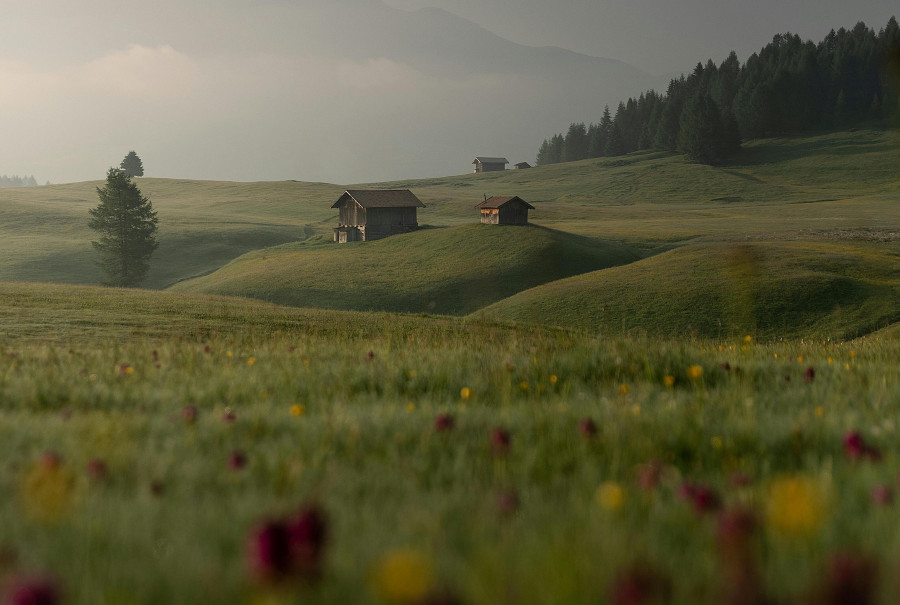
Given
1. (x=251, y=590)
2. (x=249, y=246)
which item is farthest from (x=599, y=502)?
(x=249, y=246)

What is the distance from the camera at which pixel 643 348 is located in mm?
8438

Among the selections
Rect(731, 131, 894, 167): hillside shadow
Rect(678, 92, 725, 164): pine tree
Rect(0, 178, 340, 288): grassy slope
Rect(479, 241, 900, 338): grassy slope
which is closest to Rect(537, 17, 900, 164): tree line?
Rect(678, 92, 725, 164): pine tree

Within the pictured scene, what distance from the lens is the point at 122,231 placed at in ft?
238

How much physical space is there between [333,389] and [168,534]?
4.04 m

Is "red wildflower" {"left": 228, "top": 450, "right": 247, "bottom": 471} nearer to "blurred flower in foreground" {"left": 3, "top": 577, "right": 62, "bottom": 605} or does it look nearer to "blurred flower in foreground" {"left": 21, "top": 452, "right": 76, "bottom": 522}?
"blurred flower in foreground" {"left": 21, "top": 452, "right": 76, "bottom": 522}

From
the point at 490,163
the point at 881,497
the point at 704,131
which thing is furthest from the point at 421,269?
the point at 490,163

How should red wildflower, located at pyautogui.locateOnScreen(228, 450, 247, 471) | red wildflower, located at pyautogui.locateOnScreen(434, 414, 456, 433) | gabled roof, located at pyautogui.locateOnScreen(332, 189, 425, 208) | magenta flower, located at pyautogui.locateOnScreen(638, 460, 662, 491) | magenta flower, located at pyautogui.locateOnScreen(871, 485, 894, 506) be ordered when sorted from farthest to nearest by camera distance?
gabled roof, located at pyautogui.locateOnScreen(332, 189, 425, 208)
red wildflower, located at pyautogui.locateOnScreen(434, 414, 456, 433)
red wildflower, located at pyautogui.locateOnScreen(228, 450, 247, 471)
magenta flower, located at pyautogui.locateOnScreen(638, 460, 662, 491)
magenta flower, located at pyautogui.locateOnScreen(871, 485, 894, 506)

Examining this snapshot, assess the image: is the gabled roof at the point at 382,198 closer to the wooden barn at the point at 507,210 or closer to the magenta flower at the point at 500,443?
the wooden barn at the point at 507,210

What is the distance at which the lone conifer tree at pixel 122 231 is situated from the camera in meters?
72.5

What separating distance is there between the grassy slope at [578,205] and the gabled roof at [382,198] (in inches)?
291

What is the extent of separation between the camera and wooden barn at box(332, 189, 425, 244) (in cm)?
8231

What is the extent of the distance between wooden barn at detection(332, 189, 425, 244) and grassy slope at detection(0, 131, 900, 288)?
7564mm

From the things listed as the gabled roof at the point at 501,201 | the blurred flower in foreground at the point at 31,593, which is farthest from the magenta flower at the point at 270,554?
the gabled roof at the point at 501,201

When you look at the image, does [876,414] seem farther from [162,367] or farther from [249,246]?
[249,246]
